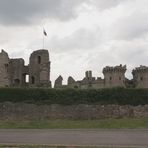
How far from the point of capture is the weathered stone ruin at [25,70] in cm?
7294

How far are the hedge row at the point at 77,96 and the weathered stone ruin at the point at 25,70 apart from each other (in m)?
20.1

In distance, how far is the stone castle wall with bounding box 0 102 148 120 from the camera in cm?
4800

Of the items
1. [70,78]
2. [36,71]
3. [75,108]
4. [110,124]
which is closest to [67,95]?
[75,108]

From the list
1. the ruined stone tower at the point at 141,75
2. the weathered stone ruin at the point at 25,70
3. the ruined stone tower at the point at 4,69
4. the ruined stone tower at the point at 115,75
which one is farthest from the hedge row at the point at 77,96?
the ruined stone tower at the point at 141,75

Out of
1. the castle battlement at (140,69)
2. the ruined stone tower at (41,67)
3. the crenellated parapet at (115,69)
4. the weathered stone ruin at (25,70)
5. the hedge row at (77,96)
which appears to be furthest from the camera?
the crenellated parapet at (115,69)

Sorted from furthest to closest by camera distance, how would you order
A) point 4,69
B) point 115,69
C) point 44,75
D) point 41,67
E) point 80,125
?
point 115,69
point 4,69
point 41,67
point 44,75
point 80,125

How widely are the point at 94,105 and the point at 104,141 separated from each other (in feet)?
87.7

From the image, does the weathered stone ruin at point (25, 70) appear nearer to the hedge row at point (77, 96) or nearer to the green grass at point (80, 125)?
the hedge row at point (77, 96)

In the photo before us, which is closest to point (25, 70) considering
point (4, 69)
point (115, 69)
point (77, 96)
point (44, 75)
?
point (4, 69)

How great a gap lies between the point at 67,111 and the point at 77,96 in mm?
2600

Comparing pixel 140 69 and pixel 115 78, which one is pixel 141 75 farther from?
pixel 115 78

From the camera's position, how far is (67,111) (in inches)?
1919

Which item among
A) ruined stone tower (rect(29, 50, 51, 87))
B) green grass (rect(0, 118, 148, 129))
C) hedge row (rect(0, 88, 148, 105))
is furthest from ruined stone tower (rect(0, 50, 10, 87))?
green grass (rect(0, 118, 148, 129))

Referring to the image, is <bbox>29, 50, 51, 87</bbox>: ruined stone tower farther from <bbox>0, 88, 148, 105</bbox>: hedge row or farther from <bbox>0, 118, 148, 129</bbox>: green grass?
<bbox>0, 118, 148, 129</bbox>: green grass
